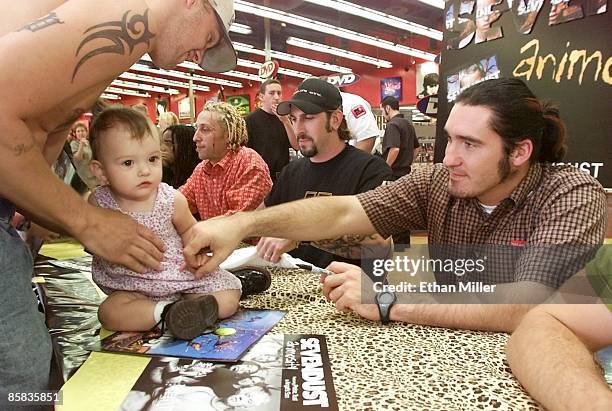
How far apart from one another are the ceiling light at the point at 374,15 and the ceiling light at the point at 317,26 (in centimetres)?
75

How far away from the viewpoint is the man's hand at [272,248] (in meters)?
1.46

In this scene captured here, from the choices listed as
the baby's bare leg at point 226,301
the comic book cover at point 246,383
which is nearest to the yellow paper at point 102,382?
the comic book cover at point 246,383

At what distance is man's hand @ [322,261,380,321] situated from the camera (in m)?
1.07

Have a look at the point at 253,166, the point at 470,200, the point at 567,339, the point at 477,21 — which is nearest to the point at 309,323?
the point at 567,339

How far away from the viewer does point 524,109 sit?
1.31 metres

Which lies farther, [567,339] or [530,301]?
[530,301]

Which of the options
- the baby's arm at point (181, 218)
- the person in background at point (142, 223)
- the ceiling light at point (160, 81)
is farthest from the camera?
the ceiling light at point (160, 81)

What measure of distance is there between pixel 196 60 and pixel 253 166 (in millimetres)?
1355

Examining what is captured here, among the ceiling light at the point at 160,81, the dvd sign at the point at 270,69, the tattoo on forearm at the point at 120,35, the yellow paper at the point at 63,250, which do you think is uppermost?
the ceiling light at the point at 160,81

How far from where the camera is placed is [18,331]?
2.58 feet

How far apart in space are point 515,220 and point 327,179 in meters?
1.03

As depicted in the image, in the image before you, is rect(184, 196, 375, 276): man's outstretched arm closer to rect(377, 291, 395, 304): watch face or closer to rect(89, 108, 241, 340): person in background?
rect(89, 108, 241, 340): person in background

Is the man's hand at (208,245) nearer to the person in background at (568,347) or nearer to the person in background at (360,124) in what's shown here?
the person in background at (568,347)

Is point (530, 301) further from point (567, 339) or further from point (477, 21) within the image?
point (477, 21)
